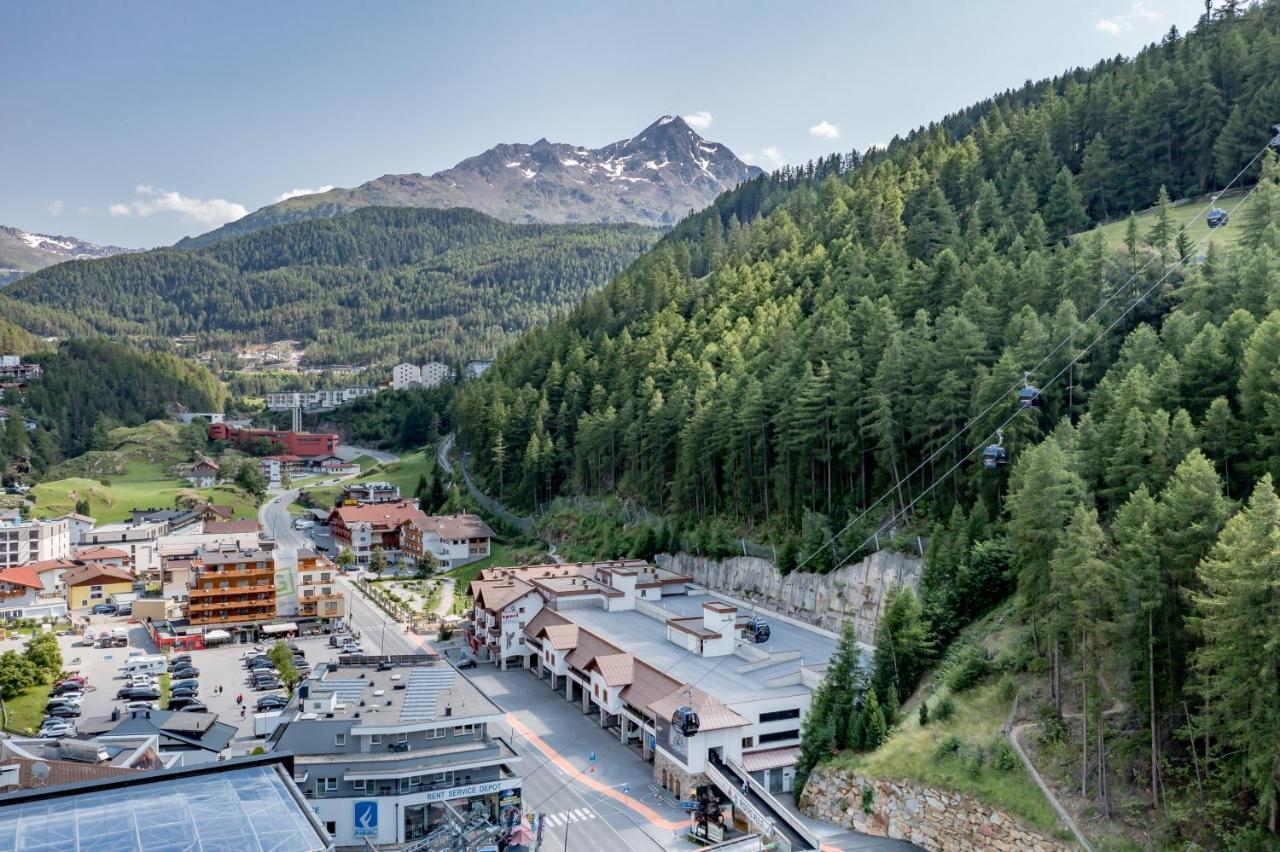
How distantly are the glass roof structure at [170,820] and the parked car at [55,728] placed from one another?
2736cm

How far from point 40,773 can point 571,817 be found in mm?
18164

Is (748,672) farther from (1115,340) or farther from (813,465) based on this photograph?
(1115,340)

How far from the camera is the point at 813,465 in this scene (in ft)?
199

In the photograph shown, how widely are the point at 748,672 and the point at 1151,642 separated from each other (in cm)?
2046

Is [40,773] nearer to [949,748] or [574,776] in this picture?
[574,776]

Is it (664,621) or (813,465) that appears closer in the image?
(664,621)

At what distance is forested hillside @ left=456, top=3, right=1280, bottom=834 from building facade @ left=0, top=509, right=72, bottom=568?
4146cm

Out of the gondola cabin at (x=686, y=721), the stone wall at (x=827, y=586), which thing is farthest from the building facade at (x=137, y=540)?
the gondola cabin at (x=686, y=721)

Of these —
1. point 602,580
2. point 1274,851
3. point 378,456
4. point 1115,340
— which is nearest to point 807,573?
point 602,580

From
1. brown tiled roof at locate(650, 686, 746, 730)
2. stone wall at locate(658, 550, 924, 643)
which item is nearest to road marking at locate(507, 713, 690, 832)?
brown tiled roof at locate(650, 686, 746, 730)

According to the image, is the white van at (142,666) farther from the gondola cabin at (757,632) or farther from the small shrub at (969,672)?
the small shrub at (969,672)

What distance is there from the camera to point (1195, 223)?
68.3 m

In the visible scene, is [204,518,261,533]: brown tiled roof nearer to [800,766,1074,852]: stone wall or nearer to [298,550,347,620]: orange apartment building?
[298,550,347,620]: orange apartment building

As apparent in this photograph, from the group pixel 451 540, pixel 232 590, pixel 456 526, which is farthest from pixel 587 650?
pixel 456 526
